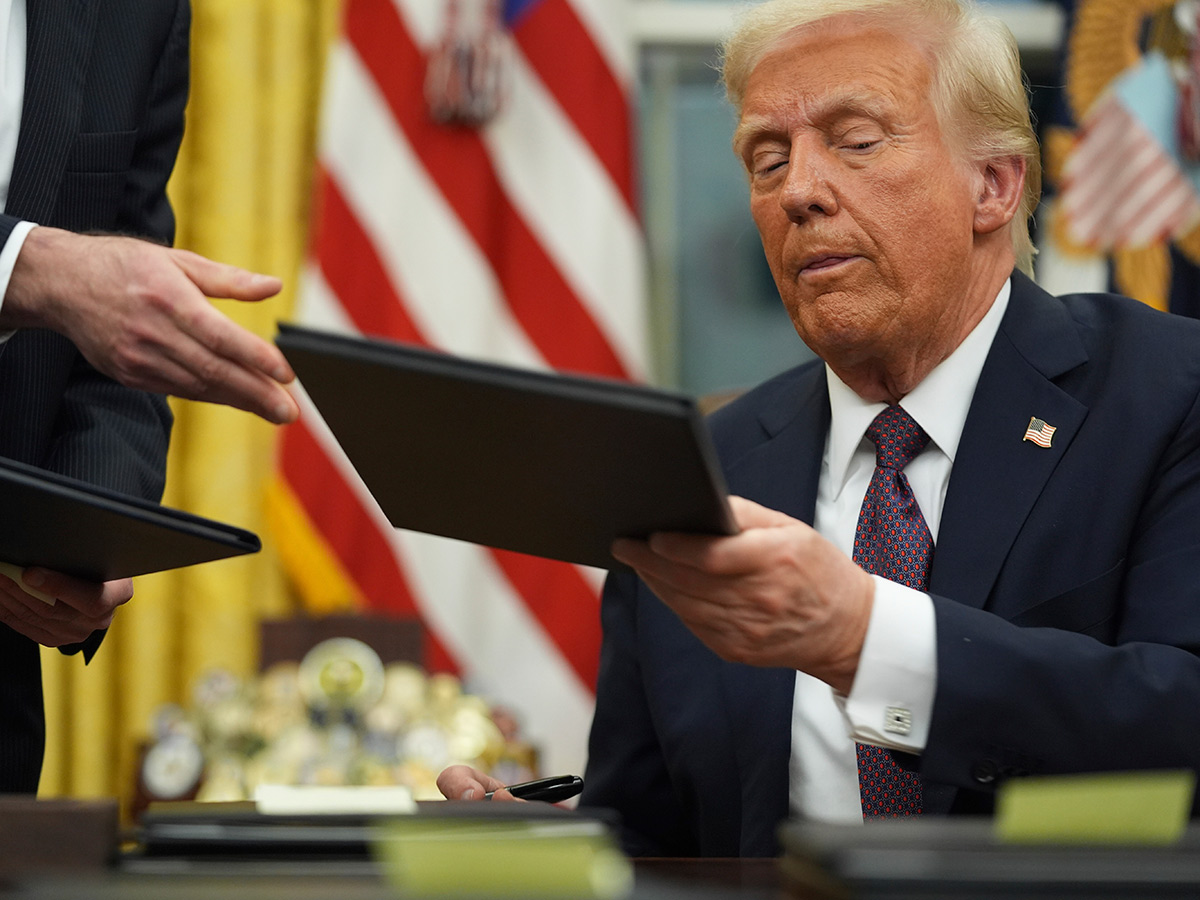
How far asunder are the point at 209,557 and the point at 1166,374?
2.93 ft

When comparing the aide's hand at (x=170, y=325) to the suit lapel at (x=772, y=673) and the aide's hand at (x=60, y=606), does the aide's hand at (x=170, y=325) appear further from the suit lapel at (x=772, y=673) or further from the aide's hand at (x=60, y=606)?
the suit lapel at (x=772, y=673)

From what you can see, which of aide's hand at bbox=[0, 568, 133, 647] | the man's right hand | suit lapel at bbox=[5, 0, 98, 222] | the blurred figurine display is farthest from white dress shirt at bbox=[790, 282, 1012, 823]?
the blurred figurine display

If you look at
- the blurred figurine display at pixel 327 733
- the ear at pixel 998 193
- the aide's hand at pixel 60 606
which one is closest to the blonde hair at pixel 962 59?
the ear at pixel 998 193

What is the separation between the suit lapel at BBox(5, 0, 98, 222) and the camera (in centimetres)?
136

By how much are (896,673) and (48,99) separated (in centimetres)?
105

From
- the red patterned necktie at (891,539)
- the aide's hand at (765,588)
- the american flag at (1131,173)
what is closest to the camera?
the aide's hand at (765,588)

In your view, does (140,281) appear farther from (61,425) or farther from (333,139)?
(333,139)

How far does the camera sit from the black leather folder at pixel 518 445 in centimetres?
74

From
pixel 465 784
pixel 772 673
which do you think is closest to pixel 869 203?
pixel 772 673

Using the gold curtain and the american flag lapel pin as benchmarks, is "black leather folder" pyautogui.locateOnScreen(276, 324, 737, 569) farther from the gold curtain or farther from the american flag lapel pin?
the gold curtain

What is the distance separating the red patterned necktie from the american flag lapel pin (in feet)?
0.36

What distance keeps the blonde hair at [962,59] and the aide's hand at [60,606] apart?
2.84 feet

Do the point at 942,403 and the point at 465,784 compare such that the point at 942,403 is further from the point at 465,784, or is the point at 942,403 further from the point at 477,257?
the point at 477,257

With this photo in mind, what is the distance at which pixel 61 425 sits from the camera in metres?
1.43
